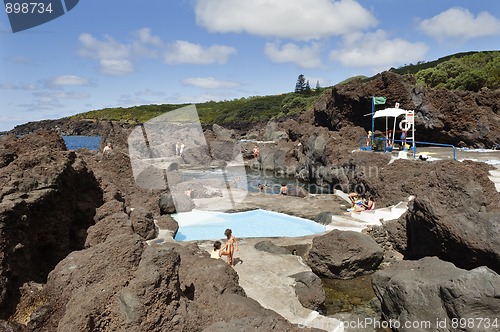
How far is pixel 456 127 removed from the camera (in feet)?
97.8

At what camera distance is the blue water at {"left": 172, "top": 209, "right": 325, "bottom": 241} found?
15.3 metres

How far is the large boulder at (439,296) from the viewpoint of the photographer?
6.65 meters

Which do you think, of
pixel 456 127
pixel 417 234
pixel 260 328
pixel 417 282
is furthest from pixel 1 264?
pixel 456 127

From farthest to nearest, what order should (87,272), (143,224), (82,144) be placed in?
(82,144) < (143,224) < (87,272)

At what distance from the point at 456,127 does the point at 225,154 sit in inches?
898

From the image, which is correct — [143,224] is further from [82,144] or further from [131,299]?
[82,144]

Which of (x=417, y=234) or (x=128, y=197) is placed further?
(x=128, y=197)

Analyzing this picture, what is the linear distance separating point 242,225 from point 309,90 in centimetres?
11932

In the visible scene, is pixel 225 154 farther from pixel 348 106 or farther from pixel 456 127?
pixel 456 127

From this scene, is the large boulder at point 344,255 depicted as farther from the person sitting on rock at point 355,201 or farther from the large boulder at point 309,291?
the person sitting on rock at point 355,201

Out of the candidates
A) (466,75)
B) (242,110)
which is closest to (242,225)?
(466,75)

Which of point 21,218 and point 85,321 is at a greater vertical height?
point 21,218

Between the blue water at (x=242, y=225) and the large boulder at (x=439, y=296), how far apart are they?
678 cm

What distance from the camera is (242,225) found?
662 inches
